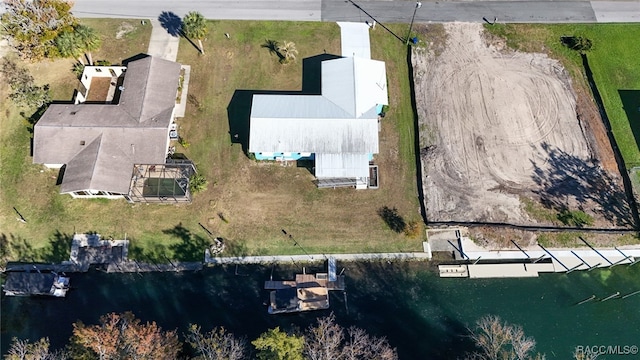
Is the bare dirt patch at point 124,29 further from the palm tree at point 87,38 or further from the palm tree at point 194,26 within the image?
the palm tree at point 194,26

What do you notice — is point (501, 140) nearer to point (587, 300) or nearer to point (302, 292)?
point (587, 300)

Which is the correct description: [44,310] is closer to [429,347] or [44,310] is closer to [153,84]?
[153,84]

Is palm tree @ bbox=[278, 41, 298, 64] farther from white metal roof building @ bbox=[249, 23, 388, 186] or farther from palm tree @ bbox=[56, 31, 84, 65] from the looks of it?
palm tree @ bbox=[56, 31, 84, 65]

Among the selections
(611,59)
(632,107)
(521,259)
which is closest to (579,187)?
(521,259)

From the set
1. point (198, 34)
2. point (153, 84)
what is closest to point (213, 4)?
point (198, 34)

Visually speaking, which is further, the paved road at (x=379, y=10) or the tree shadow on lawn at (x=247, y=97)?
the paved road at (x=379, y=10)

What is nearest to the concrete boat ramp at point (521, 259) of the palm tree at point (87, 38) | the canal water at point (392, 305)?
the canal water at point (392, 305)

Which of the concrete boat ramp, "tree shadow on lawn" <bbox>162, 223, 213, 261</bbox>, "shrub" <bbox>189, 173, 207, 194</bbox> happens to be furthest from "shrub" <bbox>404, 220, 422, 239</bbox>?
"shrub" <bbox>189, 173, 207, 194</bbox>
